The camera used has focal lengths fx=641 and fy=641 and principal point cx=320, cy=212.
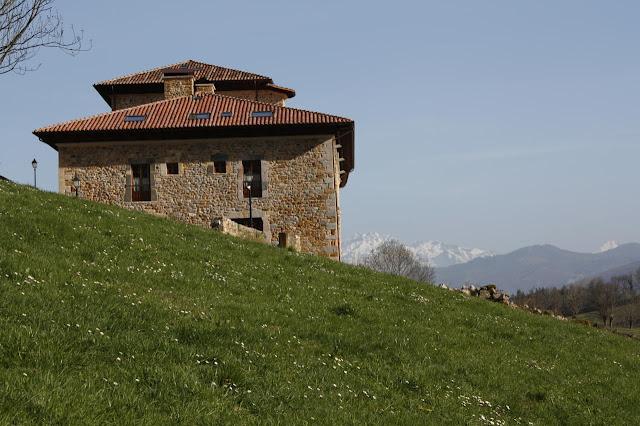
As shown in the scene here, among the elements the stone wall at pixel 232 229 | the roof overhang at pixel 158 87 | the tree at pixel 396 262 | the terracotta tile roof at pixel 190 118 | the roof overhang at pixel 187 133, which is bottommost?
the tree at pixel 396 262

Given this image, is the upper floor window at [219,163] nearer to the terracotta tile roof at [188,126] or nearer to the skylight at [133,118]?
the terracotta tile roof at [188,126]

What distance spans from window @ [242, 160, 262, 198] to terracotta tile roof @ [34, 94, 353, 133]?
2302mm

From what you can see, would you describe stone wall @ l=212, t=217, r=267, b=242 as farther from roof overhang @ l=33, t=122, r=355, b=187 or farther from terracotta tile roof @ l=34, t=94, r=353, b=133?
terracotta tile roof @ l=34, t=94, r=353, b=133

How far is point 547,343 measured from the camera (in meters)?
17.0

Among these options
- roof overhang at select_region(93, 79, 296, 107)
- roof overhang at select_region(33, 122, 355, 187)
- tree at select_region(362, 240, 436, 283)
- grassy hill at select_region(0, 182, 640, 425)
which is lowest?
tree at select_region(362, 240, 436, 283)

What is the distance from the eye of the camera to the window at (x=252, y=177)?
3681 centimetres

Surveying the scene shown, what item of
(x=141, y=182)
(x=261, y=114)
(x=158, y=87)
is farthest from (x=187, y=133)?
(x=158, y=87)

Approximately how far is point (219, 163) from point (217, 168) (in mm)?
319

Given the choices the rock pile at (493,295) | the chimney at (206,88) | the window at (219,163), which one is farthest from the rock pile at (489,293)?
the chimney at (206,88)

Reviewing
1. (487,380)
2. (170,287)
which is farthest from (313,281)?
(487,380)

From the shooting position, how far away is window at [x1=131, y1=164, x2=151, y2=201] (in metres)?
37.1

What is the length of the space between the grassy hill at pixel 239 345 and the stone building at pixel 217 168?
16579 millimetres

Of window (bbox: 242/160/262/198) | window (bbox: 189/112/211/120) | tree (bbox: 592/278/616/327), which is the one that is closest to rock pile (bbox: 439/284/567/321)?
window (bbox: 242/160/262/198)

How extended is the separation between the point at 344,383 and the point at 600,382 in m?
7.45
